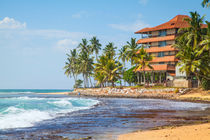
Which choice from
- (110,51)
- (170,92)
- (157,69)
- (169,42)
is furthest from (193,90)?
(110,51)

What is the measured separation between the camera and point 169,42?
245 ft

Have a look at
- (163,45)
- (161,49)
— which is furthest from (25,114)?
(163,45)

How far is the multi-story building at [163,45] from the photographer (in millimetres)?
70375

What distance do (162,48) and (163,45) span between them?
2.18 meters

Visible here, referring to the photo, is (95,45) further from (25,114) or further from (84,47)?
(25,114)

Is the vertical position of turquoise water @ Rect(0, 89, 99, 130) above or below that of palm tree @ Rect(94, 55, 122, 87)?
below

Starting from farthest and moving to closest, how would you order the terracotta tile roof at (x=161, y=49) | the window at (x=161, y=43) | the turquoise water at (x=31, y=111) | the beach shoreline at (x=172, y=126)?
the window at (x=161, y=43) → the terracotta tile roof at (x=161, y=49) → the turquoise water at (x=31, y=111) → the beach shoreline at (x=172, y=126)

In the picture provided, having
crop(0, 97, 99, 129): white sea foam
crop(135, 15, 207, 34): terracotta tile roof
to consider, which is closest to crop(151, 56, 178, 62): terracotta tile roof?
crop(135, 15, 207, 34): terracotta tile roof

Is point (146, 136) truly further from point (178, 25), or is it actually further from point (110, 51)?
point (110, 51)

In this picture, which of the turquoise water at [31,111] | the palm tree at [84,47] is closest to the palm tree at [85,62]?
the palm tree at [84,47]

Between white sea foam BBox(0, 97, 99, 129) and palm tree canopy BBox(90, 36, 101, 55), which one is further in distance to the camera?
palm tree canopy BBox(90, 36, 101, 55)

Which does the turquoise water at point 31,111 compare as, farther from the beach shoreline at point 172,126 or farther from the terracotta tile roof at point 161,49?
the terracotta tile roof at point 161,49

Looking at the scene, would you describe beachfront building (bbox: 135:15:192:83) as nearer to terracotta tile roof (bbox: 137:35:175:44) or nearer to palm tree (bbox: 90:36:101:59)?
terracotta tile roof (bbox: 137:35:175:44)

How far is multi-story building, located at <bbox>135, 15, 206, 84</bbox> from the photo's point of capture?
231 ft
